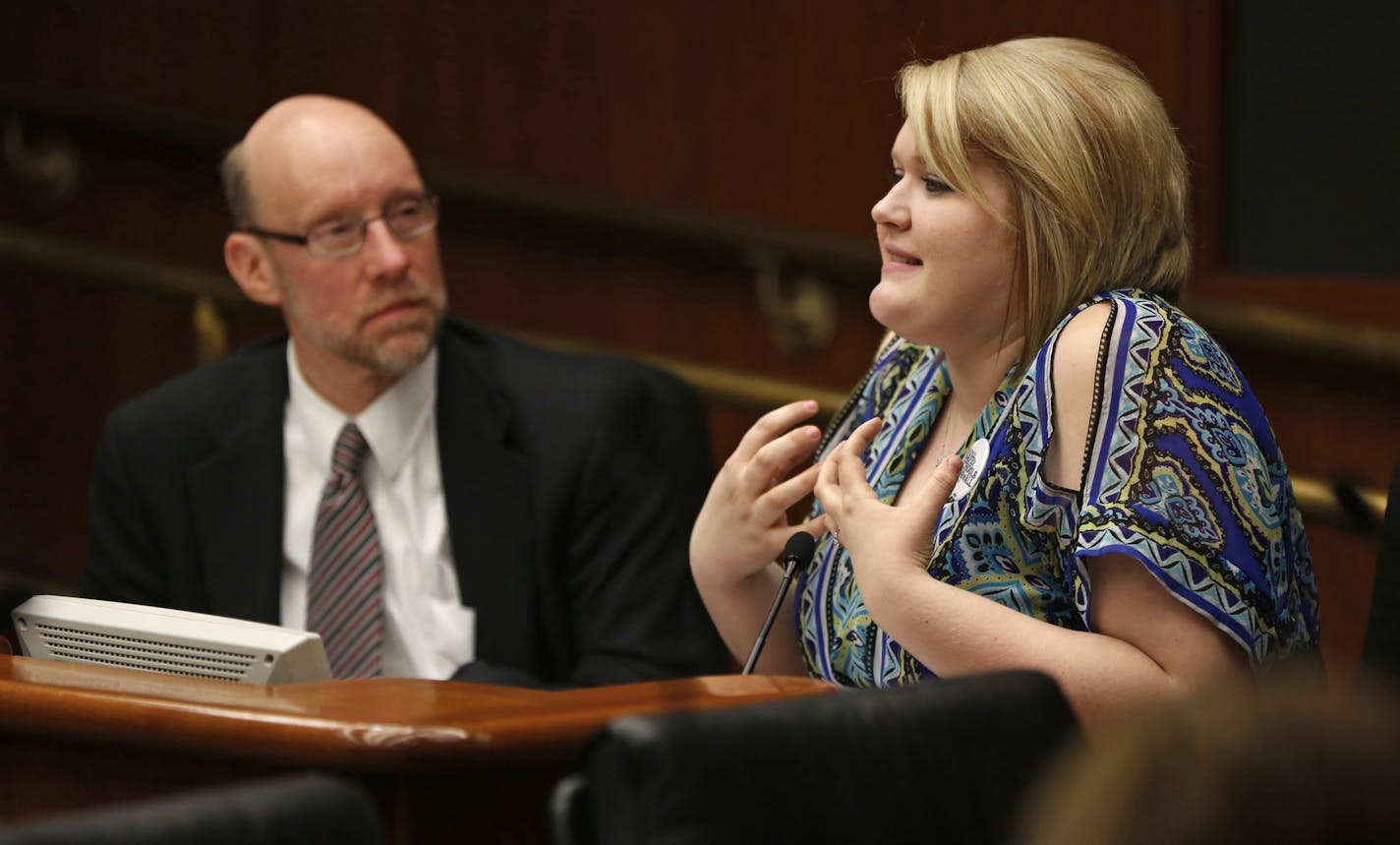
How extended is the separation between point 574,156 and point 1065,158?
217cm

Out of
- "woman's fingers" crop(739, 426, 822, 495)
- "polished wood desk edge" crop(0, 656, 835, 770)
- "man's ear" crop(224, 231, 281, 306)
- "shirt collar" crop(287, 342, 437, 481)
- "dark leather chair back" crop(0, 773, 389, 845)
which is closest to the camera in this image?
"dark leather chair back" crop(0, 773, 389, 845)

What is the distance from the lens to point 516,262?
4.05 meters

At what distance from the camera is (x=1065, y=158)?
1.86 metres

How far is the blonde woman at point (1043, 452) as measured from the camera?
173 cm

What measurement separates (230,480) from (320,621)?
0.27m

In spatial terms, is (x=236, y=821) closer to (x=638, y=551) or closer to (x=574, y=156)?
(x=638, y=551)

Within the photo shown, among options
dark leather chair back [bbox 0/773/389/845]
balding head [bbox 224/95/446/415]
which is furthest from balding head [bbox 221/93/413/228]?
dark leather chair back [bbox 0/773/389/845]

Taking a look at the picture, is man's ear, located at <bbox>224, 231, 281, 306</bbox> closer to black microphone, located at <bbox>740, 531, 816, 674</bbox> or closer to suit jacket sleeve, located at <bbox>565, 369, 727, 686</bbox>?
suit jacket sleeve, located at <bbox>565, 369, 727, 686</bbox>

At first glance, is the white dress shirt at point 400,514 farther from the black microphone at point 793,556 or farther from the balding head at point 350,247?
the black microphone at point 793,556

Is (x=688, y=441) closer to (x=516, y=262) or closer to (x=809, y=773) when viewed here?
(x=516, y=262)

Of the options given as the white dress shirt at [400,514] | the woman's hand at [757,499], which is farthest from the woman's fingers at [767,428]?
the white dress shirt at [400,514]

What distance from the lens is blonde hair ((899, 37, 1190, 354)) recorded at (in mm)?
1862

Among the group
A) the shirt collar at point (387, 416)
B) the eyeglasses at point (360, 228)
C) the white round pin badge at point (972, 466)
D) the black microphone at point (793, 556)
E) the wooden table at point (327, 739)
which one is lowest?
the shirt collar at point (387, 416)

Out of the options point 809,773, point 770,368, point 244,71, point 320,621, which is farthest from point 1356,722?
point 244,71
